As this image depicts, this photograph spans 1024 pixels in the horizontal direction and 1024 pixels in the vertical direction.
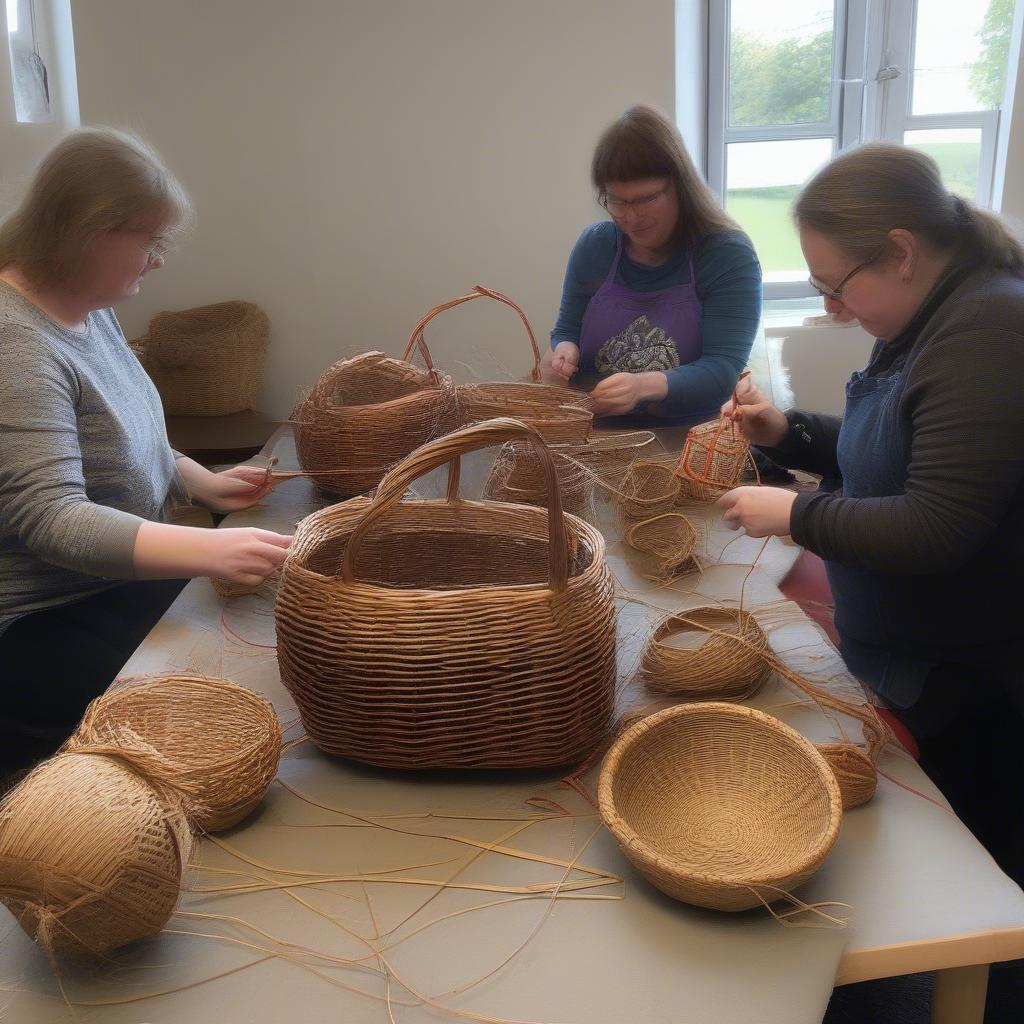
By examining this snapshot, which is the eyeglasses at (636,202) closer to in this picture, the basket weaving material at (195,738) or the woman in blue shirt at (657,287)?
the woman in blue shirt at (657,287)

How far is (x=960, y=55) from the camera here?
3307 mm

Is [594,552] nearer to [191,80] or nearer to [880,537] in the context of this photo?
[880,537]

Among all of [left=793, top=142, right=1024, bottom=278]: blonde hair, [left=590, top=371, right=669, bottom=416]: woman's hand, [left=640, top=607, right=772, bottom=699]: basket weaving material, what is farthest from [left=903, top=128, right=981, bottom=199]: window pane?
[left=640, top=607, right=772, bottom=699]: basket weaving material

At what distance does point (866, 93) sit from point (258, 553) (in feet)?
9.63

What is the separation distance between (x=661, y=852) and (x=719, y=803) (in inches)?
5.2

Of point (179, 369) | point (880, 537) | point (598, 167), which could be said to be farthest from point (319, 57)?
point (880, 537)

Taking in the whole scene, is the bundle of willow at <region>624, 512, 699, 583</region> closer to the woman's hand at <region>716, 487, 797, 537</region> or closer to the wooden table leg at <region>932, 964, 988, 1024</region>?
the woman's hand at <region>716, 487, 797, 537</region>

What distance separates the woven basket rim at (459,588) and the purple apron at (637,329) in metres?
1.04

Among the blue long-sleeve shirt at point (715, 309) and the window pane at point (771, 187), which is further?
the window pane at point (771, 187)

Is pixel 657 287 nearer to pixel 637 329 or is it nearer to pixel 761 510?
pixel 637 329

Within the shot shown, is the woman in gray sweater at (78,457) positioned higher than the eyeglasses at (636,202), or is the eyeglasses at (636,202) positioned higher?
the eyeglasses at (636,202)

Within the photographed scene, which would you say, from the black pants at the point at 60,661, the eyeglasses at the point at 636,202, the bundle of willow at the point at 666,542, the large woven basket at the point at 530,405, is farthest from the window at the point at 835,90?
the black pants at the point at 60,661

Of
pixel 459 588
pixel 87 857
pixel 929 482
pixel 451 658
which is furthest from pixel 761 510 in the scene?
Answer: pixel 87 857

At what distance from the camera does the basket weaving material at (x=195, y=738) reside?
0.97m
